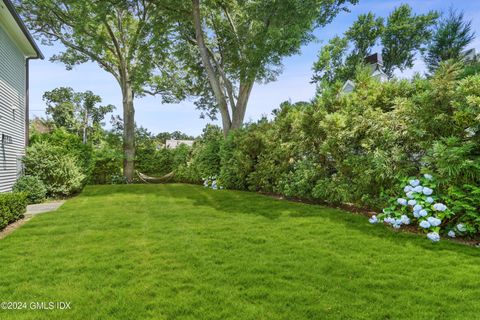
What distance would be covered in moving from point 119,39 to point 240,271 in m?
17.7

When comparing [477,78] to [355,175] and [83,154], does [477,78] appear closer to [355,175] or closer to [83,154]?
[355,175]

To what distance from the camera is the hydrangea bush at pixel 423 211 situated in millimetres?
A: 3971

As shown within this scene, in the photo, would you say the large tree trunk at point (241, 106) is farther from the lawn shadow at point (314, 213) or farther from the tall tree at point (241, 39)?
the lawn shadow at point (314, 213)

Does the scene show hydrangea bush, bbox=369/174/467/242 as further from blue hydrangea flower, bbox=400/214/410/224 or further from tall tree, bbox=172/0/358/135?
tall tree, bbox=172/0/358/135

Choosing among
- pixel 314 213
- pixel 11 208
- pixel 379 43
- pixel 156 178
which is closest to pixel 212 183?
pixel 156 178

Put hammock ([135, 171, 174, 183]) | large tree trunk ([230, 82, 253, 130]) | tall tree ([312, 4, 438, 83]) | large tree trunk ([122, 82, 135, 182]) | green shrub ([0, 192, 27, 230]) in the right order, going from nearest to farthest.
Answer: green shrub ([0, 192, 27, 230]) < large tree trunk ([230, 82, 253, 130]) < hammock ([135, 171, 174, 183]) < large tree trunk ([122, 82, 135, 182]) < tall tree ([312, 4, 438, 83])

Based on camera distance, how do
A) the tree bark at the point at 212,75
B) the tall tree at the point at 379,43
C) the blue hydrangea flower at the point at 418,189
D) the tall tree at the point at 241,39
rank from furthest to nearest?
the tall tree at the point at 379,43, the tree bark at the point at 212,75, the tall tree at the point at 241,39, the blue hydrangea flower at the point at 418,189

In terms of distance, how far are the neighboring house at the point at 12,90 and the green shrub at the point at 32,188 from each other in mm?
213

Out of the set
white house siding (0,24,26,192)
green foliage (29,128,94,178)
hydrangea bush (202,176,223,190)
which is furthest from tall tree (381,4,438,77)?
white house siding (0,24,26,192)

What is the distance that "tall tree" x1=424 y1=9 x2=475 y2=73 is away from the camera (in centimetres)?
2162

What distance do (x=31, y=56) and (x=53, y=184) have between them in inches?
201

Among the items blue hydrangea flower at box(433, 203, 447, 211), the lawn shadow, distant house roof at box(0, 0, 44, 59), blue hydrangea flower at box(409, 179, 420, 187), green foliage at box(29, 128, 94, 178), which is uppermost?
distant house roof at box(0, 0, 44, 59)

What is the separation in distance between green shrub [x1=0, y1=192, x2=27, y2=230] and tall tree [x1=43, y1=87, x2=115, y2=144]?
30.0 meters

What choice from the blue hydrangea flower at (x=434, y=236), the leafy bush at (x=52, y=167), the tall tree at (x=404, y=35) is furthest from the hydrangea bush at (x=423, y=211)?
the tall tree at (x=404, y=35)
